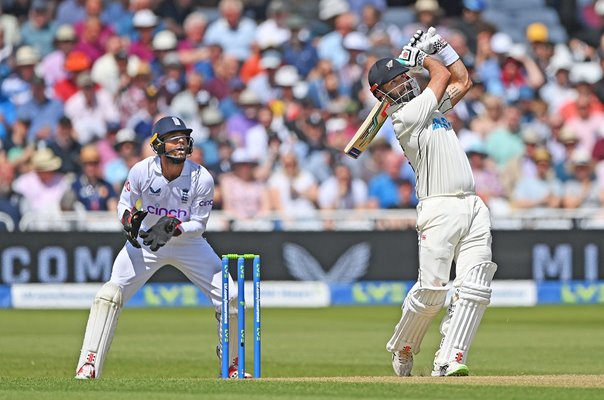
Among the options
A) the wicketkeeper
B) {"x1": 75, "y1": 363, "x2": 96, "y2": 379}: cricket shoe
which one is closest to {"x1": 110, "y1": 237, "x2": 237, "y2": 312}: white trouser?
the wicketkeeper

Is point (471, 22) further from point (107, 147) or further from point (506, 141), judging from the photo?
point (107, 147)

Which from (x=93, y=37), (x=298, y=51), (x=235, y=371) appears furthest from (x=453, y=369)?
(x=93, y=37)

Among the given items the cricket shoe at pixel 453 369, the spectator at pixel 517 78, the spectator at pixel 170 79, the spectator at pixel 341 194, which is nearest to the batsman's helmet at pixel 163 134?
the cricket shoe at pixel 453 369

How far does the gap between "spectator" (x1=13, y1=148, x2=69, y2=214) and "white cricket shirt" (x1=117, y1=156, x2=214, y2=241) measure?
7.67 metres

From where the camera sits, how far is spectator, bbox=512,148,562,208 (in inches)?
728

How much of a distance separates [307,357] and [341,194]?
6026mm

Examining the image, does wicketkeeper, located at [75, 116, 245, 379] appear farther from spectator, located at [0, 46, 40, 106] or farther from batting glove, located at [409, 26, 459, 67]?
spectator, located at [0, 46, 40, 106]

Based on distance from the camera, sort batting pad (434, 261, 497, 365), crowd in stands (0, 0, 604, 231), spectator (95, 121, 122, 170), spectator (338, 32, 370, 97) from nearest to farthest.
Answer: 1. batting pad (434, 261, 497, 365)
2. crowd in stands (0, 0, 604, 231)
3. spectator (95, 121, 122, 170)
4. spectator (338, 32, 370, 97)

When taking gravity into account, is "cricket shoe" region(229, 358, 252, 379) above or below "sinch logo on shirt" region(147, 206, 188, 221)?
below

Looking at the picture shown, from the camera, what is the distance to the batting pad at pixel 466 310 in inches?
360

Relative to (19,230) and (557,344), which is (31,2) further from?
(557,344)

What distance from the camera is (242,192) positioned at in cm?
1755

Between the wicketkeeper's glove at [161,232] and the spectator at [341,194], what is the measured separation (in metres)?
8.70

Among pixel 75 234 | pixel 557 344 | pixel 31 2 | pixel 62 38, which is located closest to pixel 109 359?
pixel 557 344
